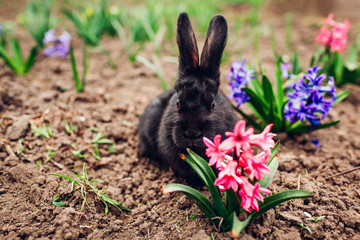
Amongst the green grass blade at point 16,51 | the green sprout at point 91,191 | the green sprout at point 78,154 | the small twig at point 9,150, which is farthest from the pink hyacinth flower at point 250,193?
the green grass blade at point 16,51

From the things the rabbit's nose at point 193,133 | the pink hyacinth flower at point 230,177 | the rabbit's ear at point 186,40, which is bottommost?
the rabbit's nose at point 193,133

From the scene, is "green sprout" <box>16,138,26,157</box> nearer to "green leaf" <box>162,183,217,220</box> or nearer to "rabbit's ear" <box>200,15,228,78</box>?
"green leaf" <box>162,183,217,220</box>

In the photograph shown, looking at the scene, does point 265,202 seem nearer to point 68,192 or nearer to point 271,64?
point 68,192

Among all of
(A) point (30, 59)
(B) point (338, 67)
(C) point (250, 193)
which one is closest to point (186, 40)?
(C) point (250, 193)

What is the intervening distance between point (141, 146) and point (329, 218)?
200cm

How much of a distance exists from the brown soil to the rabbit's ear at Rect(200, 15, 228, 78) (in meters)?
1.23

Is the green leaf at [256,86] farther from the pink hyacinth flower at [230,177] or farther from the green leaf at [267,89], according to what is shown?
the pink hyacinth flower at [230,177]

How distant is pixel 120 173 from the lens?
113 inches

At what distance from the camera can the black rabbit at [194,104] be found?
7.36 feet

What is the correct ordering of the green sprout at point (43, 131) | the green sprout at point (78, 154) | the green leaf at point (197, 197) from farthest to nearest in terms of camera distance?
the green sprout at point (43, 131)
the green sprout at point (78, 154)
the green leaf at point (197, 197)

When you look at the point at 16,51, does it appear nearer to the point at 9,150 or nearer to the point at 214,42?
the point at 9,150

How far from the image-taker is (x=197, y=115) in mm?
2246

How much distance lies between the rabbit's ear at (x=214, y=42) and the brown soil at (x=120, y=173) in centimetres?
123

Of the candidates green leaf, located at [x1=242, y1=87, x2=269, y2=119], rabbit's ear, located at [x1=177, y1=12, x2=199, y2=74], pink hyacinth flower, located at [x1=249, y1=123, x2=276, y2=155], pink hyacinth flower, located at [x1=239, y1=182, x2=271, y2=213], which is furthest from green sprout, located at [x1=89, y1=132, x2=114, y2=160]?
pink hyacinth flower, located at [x1=249, y1=123, x2=276, y2=155]
